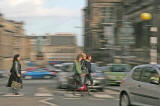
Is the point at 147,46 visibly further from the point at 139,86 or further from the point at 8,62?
the point at 8,62

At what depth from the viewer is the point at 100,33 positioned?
317 feet

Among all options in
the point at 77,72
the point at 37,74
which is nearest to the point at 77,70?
the point at 77,72

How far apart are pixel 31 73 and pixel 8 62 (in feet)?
153

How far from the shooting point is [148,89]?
978 centimetres

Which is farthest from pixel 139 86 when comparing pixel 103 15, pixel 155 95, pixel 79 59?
pixel 103 15

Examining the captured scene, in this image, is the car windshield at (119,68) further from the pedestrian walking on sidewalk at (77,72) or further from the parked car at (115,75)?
the pedestrian walking on sidewalk at (77,72)

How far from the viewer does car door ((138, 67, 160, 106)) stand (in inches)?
371

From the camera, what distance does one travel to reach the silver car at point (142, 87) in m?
9.52

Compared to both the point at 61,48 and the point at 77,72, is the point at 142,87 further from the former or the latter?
the point at 61,48

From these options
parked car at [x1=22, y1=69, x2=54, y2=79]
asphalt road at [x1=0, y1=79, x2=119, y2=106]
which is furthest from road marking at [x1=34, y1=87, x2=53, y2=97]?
parked car at [x1=22, y1=69, x2=54, y2=79]

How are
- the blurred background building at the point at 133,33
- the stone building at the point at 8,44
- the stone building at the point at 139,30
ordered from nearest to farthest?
the blurred background building at the point at 133,33 → the stone building at the point at 139,30 → the stone building at the point at 8,44

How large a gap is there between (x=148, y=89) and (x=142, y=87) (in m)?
0.36

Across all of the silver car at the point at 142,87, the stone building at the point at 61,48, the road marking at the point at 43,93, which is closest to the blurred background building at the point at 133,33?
the road marking at the point at 43,93

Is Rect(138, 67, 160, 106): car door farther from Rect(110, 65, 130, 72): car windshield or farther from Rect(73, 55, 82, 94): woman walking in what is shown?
Rect(110, 65, 130, 72): car windshield
